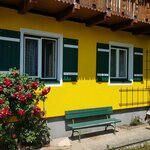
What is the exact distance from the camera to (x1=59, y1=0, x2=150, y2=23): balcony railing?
8.99m

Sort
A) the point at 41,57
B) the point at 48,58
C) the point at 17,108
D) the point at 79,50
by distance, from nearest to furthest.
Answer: the point at 17,108 < the point at 41,57 < the point at 48,58 < the point at 79,50

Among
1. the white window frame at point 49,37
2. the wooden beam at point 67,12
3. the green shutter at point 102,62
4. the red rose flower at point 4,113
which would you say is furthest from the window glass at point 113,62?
the red rose flower at point 4,113

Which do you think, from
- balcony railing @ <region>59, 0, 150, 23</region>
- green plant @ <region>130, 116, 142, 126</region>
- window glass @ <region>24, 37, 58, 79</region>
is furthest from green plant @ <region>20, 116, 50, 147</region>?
green plant @ <region>130, 116, 142, 126</region>

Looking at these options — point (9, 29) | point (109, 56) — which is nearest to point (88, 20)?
point (109, 56)

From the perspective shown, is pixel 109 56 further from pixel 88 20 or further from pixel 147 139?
pixel 147 139

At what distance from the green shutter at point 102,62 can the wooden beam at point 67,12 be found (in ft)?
6.30

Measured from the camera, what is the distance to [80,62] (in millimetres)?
9828

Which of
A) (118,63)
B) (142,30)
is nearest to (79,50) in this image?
(118,63)

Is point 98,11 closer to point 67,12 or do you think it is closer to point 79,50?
point 67,12

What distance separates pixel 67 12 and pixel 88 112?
10.2ft

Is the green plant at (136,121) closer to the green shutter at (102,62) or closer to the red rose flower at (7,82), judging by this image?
the green shutter at (102,62)

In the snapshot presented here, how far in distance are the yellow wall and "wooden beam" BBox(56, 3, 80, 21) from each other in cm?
24

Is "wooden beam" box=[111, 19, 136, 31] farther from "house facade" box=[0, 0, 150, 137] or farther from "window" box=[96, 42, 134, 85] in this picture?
"window" box=[96, 42, 134, 85]

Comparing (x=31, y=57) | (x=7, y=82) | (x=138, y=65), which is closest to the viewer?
(x=7, y=82)
